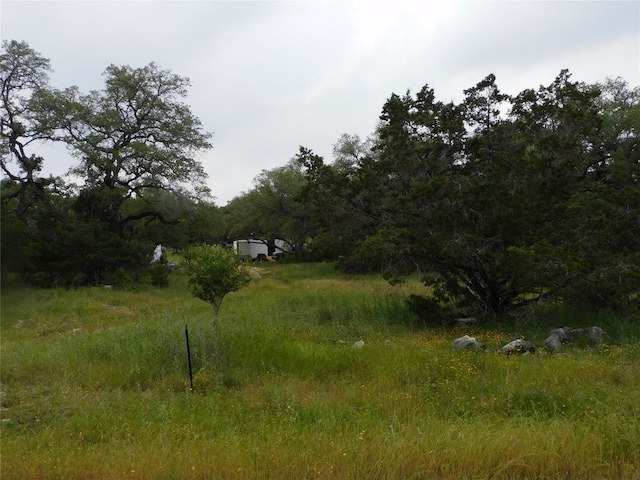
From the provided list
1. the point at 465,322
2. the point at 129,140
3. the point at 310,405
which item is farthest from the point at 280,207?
the point at 310,405

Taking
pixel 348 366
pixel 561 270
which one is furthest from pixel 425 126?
pixel 348 366

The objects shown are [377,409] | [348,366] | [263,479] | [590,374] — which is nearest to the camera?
[263,479]

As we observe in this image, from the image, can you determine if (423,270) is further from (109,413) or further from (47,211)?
(47,211)

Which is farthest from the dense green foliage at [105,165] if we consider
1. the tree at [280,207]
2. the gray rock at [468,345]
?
the gray rock at [468,345]

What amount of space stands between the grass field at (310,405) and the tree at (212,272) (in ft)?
3.09

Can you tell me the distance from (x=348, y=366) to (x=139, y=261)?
22.1 m

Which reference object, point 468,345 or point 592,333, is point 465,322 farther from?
point 468,345

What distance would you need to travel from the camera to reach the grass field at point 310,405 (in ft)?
11.5

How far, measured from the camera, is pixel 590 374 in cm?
638

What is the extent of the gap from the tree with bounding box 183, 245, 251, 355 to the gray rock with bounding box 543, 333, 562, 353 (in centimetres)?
616

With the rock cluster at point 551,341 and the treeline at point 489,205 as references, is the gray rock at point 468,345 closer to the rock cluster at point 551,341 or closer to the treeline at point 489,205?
the rock cluster at point 551,341

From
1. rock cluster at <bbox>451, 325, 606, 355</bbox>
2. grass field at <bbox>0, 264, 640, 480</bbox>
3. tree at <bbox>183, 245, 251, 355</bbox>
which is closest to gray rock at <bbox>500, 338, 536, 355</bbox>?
rock cluster at <bbox>451, 325, 606, 355</bbox>

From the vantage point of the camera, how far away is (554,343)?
8.74 m

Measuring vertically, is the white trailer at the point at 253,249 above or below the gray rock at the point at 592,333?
above
